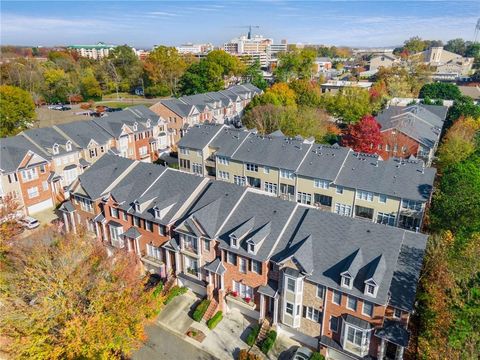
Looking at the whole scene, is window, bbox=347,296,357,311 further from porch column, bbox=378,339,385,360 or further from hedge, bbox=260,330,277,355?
hedge, bbox=260,330,277,355

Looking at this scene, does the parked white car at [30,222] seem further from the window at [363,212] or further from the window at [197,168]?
the window at [363,212]

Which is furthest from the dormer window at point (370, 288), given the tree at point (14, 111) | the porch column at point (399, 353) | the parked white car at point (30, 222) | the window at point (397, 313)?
the tree at point (14, 111)

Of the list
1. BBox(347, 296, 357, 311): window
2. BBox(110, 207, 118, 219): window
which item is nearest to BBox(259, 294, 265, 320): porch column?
BBox(347, 296, 357, 311): window

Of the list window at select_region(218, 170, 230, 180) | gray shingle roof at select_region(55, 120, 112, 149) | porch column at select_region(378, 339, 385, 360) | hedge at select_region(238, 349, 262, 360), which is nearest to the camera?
porch column at select_region(378, 339, 385, 360)

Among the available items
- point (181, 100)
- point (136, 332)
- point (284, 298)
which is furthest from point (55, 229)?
point (181, 100)

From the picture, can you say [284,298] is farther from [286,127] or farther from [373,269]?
[286,127]

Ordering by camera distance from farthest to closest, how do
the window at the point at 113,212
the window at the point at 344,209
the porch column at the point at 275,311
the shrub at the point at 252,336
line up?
1. the window at the point at 344,209
2. the window at the point at 113,212
3. the shrub at the point at 252,336
4. the porch column at the point at 275,311
